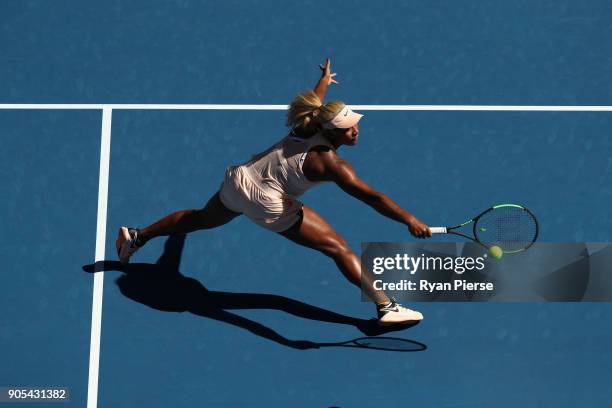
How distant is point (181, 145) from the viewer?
8.21 m

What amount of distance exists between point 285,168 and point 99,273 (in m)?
1.89

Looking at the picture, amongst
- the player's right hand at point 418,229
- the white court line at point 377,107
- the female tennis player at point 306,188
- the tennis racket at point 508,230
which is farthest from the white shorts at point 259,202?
the white court line at point 377,107

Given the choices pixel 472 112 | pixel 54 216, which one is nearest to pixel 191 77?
pixel 54 216

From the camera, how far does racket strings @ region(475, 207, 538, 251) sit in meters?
7.14

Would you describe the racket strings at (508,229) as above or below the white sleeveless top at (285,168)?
below

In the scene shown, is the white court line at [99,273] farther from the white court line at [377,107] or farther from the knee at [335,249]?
the knee at [335,249]

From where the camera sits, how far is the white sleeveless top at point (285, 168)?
6.66m

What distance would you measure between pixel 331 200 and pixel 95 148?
212 centimetres

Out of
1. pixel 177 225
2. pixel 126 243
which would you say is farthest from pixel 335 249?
pixel 126 243

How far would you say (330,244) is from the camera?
696 cm

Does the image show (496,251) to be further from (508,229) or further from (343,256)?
(343,256)

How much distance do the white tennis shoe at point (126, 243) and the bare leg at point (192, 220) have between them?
7cm

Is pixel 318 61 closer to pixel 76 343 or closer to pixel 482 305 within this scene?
pixel 482 305

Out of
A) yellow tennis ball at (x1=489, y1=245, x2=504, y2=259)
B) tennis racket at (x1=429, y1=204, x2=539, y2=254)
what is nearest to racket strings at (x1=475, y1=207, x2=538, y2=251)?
tennis racket at (x1=429, y1=204, x2=539, y2=254)
